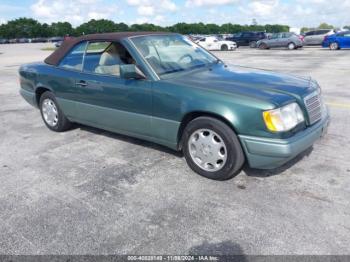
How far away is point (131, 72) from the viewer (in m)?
4.00

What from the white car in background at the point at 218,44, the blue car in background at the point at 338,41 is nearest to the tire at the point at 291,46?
the blue car in background at the point at 338,41

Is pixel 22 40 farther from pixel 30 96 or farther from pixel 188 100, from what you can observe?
pixel 188 100

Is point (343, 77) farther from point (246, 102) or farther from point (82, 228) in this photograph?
point (82, 228)

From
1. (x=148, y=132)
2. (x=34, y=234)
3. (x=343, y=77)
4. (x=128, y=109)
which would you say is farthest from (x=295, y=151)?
(x=343, y=77)

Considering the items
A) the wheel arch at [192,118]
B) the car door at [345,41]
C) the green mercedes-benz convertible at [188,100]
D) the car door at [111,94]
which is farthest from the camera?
the car door at [345,41]

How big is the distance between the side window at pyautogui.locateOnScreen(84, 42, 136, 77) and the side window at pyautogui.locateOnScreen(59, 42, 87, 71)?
0.37 feet

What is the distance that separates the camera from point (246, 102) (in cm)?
336

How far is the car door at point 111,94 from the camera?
413 cm

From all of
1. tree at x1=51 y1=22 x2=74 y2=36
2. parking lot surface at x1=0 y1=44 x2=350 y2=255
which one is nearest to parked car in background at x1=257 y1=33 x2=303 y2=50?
parking lot surface at x1=0 y1=44 x2=350 y2=255

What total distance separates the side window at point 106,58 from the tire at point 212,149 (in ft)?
4.11

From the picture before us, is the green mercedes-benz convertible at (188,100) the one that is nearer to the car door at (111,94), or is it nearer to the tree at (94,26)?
the car door at (111,94)

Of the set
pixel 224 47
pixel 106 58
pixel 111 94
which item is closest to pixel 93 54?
pixel 106 58

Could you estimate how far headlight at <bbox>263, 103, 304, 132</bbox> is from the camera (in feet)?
10.7

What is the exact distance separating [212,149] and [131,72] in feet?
4.32
